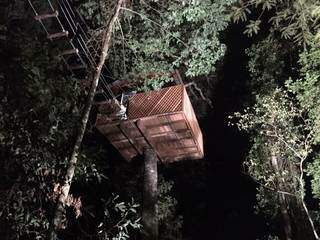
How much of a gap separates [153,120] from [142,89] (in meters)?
0.96

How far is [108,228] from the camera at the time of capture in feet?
25.7

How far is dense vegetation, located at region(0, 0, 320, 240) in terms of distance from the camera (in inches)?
263

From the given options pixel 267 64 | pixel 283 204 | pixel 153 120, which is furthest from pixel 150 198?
pixel 267 64

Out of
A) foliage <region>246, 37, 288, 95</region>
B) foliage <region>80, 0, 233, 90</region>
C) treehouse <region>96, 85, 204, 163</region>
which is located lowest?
treehouse <region>96, 85, 204, 163</region>

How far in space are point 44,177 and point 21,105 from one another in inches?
44.7

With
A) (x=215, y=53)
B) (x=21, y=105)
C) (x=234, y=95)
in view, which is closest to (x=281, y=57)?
(x=215, y=53)

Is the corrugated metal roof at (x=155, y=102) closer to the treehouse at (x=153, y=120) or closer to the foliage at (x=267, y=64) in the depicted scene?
the treehouse at (x=153, y=120)

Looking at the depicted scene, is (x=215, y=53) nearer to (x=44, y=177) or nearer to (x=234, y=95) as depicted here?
(x=44, y=177)

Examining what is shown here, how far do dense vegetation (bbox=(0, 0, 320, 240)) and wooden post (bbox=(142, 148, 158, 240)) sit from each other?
0.40 metres

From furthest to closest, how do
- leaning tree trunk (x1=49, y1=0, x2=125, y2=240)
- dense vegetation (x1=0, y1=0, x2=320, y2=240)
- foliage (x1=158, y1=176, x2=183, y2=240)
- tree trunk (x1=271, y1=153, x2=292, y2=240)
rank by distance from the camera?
foliage (x1=158, y1=176, x2=183, y2=240), tree trunk (x1=271, y1=153, x2=292, y2=240), dense vegetation (x1=0, y1=0, x2=320, y2=240), leaning tree trunk (x1=49, y1=0, x2=125, y2=240)

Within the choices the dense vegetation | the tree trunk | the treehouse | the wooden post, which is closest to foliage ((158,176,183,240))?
the dense vegetation

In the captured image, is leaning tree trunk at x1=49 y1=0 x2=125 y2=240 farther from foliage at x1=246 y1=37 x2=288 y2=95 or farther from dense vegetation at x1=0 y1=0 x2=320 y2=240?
foliage at x1=246 y1=37 x2=288 y2=95

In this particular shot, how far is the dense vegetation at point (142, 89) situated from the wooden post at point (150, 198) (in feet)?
1.31

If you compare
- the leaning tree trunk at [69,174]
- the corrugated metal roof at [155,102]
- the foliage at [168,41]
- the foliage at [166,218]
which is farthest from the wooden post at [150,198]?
the leaning tree trunk at [69,174]
